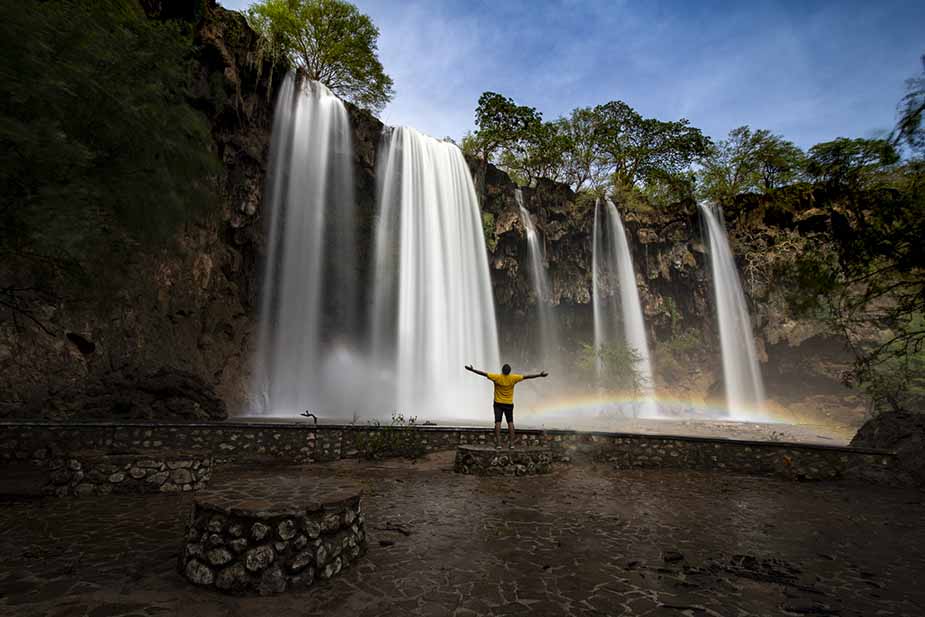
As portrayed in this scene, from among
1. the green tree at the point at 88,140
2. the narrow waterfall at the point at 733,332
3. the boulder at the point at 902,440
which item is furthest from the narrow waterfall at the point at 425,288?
the narrow waterfall at the point at 733,332

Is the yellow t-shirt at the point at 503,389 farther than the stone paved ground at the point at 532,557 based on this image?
Yes

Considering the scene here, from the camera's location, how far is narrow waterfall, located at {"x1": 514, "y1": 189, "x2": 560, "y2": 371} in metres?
32.8

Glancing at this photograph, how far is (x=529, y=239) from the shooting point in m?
32.6

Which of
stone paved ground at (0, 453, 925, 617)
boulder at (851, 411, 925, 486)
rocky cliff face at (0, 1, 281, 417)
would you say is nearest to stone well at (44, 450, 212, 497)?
stone paved ground at (0, 453, 925, 617)

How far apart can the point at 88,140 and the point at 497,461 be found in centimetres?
951

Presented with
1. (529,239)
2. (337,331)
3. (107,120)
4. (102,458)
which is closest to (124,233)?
(107,120)

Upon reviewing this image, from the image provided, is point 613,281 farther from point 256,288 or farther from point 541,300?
point 256,288

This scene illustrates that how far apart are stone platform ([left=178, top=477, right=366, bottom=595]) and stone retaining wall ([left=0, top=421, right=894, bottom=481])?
5.70m

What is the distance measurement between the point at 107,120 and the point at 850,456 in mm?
16164

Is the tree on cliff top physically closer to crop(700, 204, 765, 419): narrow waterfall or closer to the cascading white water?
the cascading white water

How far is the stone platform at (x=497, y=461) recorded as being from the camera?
9.55 metres

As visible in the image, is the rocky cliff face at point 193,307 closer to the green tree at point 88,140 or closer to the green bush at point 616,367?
the green tree at point 88,140

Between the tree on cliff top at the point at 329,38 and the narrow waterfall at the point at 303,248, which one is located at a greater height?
the tree on cliff top at the point at 329,38

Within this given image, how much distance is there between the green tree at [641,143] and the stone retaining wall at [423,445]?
29388 mm
